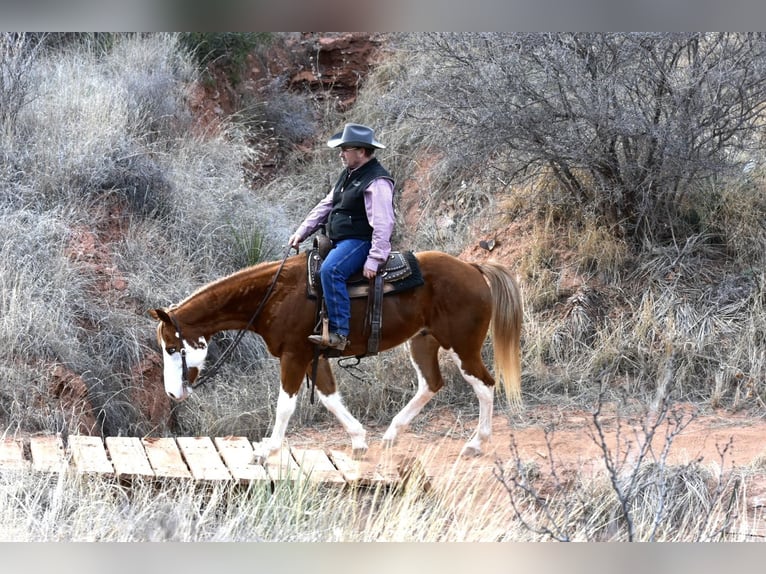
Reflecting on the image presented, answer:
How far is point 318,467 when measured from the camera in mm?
6730

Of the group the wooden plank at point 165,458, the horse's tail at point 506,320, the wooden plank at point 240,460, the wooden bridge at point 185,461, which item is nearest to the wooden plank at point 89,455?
the wooden bridge at point 185,461

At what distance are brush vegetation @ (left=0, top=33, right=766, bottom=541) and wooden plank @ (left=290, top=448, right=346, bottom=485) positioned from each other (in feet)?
4.78

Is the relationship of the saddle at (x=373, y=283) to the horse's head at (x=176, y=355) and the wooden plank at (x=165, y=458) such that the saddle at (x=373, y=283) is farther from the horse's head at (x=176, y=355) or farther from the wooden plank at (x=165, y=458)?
the wooden plank at (x=165, y=458)

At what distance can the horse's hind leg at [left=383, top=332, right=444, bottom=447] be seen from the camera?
25.1ft

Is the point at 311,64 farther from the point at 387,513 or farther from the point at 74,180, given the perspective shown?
the point at 387,513

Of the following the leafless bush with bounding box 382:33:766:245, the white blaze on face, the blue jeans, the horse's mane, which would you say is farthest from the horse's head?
the leafless bush with bounding box 382:33:766:245

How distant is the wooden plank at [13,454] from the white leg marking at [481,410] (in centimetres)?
331

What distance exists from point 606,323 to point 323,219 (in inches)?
151

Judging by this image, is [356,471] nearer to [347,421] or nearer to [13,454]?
[347,421]

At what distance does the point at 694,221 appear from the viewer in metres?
10.6

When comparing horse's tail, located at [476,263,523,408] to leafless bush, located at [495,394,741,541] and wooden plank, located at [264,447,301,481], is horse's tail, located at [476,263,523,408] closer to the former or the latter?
leafless bush, located at [495,394,741,541]

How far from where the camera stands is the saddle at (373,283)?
23.0 ft

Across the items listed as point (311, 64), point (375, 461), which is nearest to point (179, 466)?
point (375, 461)

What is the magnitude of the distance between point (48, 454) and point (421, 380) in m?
2.92
